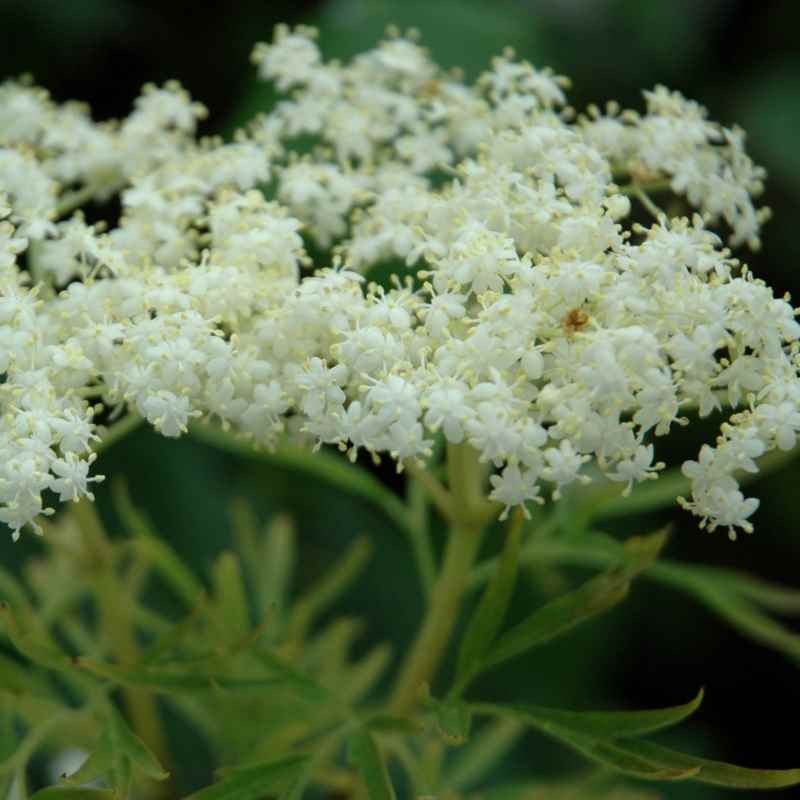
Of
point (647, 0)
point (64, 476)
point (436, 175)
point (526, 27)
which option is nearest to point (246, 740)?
point (64, 476)

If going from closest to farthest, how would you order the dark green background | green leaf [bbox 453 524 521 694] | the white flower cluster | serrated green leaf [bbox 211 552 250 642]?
1. the white flower cluster
2. green leaf [bbox 453 524 521 694]
3. serrated green leaf [bbox 211 552 250 642]
4. the dark green background

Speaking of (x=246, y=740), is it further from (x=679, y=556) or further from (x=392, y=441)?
(x=679, y=556)

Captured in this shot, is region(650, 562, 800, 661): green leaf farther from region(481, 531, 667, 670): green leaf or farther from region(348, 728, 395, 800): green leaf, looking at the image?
region(348, 728, 395, 800): green leaf

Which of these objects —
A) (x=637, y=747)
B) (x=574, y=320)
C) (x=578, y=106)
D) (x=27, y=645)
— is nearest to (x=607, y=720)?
(x=637, y=747)

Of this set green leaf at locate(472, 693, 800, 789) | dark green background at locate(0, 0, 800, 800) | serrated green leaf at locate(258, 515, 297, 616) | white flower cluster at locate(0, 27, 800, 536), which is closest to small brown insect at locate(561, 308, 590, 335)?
white flower cluster at locate(0, 27, 800, 536)

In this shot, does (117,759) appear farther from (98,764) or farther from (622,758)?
(622,758)

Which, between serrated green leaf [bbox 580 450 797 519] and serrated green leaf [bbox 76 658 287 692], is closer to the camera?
serrated green leaf [bbox 76 658 287 692]
